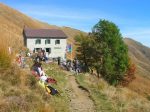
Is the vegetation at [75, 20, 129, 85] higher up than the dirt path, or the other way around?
the vegetation at [75, 20, 129, 85]

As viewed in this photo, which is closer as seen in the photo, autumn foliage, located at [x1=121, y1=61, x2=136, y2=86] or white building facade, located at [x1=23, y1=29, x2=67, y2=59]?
white building facade, located at [x1=23, y1=29, x2=67, y2=59]

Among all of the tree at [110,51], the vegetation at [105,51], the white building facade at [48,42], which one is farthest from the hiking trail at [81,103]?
the white building facade at [48,42]

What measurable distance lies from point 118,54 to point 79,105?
2053 inches

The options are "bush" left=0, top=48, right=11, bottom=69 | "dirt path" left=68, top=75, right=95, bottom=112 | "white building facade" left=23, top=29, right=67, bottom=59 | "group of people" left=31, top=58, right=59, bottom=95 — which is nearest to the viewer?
"bush" left=0, top=48, right=11, bottom=69

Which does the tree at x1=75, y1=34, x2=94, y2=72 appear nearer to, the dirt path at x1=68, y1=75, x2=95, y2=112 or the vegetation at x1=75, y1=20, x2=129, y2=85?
the vegetation at x1=75, y1=20, x2=129, y2=85

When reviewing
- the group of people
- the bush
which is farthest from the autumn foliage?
the bush

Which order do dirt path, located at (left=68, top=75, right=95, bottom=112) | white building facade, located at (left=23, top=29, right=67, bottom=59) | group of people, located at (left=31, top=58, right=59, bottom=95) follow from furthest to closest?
1. white building facade, located at (left=23, top=29, right=67, bottom=59)
2. group of people, located at (left=31, top=58, right=59, bottom=95)
3. dirt path, located at (left=68, top=75, right=95, bottom=112)

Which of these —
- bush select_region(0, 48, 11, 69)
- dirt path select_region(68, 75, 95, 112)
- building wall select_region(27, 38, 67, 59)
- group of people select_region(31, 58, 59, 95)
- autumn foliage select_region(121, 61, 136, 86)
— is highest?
building wall select_region(27, 38, 67, 59)

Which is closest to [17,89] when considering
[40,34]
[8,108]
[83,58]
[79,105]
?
[8,108]

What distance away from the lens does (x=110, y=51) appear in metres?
69.4

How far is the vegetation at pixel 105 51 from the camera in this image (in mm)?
66625

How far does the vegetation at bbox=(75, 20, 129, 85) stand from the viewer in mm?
→ 66625

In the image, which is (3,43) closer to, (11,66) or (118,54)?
(11,66)

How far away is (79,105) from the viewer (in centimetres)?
2023
